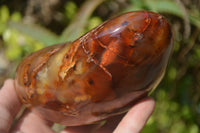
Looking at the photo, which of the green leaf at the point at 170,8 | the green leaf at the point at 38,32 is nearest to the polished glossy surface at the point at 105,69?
the green leaf at the point at 38,32

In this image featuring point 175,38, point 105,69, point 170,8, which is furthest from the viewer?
point 175,38

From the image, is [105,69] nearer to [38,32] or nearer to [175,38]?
[38,32]

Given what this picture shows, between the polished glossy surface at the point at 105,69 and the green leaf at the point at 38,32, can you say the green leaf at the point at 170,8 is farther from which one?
the polished glossy surface at the point at 105,69

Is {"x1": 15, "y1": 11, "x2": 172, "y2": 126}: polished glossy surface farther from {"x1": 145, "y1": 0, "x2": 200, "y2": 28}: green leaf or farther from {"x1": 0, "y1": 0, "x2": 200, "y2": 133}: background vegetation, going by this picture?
{"x1": 145, "y1": 0, "x2": 200, "y2": 28}: green leaf

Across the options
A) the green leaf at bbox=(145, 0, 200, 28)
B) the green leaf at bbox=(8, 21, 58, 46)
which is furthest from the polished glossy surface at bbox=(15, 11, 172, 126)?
the green leaf at bbox=(145, 0, 200, 28)

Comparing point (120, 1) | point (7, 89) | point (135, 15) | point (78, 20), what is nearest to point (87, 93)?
point (135, 15)

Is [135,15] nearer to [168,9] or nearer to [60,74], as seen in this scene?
[60,74]

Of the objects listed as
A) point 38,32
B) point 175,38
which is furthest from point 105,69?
point 175,38
